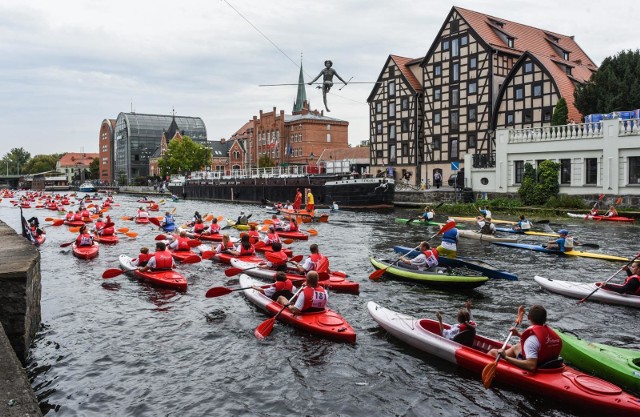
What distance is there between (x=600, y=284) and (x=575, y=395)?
25.3ft

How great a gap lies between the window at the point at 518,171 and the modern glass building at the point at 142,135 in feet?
363

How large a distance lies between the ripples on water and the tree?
2878 cm

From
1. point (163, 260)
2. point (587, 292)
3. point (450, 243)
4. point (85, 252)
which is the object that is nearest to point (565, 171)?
point (450, 243)

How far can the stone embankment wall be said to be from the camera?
18.6 feet

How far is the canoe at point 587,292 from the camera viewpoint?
47.3 ft

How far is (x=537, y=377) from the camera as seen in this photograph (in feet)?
29.9

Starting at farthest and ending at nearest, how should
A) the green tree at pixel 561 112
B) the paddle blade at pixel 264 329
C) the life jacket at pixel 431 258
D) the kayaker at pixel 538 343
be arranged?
the green tree at pixel 561 112, the life jacket at pixel 431 258, the paddle blade at pixel 264 329, the kayaker at pixel 538 343

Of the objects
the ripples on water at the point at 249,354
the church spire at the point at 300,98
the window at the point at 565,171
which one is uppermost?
the church spire at the point at 300,98

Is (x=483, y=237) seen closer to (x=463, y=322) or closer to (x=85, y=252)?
(x=463, y=322)

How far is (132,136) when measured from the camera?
463 feet

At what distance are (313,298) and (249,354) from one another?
78.9 inches

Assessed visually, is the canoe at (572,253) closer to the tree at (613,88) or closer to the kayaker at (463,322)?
the kayaker at (463,322)

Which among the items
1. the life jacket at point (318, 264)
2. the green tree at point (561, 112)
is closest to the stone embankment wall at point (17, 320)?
the life jacket at point (318, 264)

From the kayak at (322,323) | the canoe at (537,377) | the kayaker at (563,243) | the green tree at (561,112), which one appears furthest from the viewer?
the green tree at (561,112)
